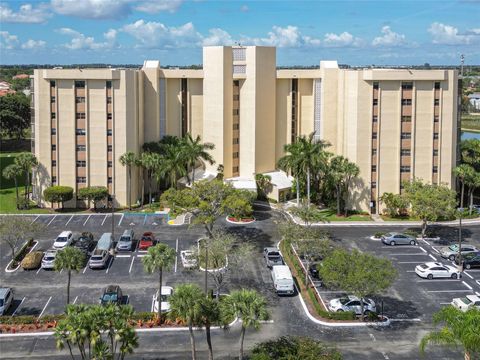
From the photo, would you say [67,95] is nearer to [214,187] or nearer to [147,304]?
[214,187]

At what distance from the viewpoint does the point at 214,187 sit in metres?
59.0

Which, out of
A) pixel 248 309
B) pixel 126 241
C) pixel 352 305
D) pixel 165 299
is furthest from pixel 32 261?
pixel 352 305

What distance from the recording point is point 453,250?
5819 centimetres

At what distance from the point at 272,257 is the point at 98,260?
1657cm

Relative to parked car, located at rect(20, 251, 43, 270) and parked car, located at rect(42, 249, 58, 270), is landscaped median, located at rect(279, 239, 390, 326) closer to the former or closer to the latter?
parked car, located at rect(42, 249, 58, 270)

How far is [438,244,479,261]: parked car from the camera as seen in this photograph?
188 ft

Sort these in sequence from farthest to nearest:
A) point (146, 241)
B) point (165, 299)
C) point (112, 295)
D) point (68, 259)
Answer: point (146, 241) < point (112, 295) < point (165, 299) < point (68, 259)

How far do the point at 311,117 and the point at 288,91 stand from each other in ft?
16.5

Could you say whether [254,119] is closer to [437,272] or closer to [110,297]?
[437,272]

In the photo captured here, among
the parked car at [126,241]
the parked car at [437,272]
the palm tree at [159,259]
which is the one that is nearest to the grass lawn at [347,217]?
the parked car at [437,272]

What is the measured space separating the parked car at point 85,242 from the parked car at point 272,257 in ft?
60.4

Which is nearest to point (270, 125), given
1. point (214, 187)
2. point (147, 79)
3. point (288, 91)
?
point (288, 91)

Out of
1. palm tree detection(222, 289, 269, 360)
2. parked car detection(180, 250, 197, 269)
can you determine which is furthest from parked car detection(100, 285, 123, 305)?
palm tree detection(222, 289, 269, 360)

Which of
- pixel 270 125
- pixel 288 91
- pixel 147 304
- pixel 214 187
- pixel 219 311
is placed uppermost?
pixel 288 91
